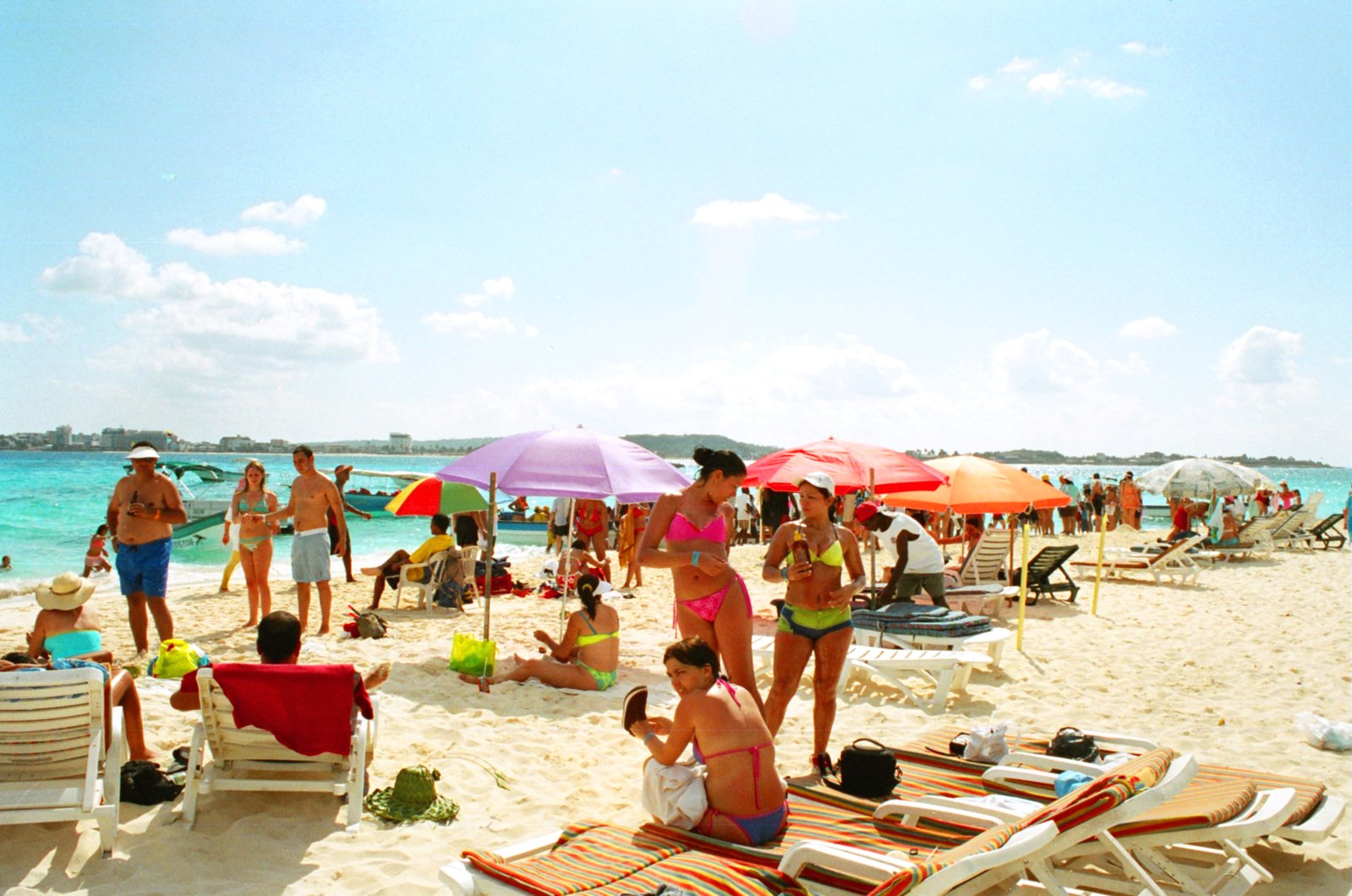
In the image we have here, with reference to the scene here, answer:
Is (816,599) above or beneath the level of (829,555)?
beneath

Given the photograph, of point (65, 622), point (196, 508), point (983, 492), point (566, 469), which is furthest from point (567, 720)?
point (196, 508)

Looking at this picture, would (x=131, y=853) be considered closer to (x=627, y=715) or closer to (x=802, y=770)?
(x=627, y=715)

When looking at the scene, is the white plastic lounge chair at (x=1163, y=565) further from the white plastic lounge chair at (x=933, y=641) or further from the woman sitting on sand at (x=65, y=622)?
the woman sitting on sand at (x=65, y=622)

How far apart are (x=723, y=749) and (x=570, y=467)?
390 centimetres

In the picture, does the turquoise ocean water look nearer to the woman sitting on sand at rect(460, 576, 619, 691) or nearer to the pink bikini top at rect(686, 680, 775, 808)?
the woman sitting on sand at rect(460, 576, 619, 691)

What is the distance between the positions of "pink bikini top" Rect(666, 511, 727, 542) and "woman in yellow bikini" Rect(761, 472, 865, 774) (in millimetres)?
302

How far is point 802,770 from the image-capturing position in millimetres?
4680

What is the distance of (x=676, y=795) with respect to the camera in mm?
3395

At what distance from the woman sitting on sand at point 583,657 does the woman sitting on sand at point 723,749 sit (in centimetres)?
296

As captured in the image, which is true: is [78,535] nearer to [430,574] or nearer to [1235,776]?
[430,574]

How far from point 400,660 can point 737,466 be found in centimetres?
395

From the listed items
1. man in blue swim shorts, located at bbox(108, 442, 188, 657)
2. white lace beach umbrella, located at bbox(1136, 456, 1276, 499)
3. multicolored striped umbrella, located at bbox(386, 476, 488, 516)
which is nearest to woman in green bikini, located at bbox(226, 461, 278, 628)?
man in blue swim shorts, located at bbox(108, 442, 188, 657)

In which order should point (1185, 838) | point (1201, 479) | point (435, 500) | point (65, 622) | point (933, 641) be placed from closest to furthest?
point (1185, 838) → point (65, 622) → point (933, 641) → point (435, 500) → point (1201, 479)

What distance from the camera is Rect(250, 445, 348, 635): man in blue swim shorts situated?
761cm
